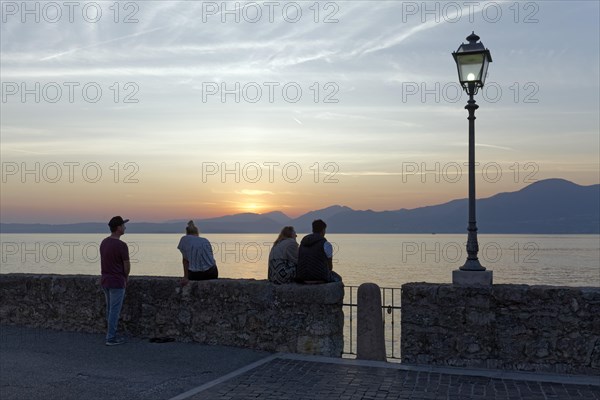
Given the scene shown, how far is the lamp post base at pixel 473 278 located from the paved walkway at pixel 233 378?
1183 mm

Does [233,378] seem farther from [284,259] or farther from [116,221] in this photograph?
[116,221]

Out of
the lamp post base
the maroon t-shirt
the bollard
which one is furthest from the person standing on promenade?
the lamp post base

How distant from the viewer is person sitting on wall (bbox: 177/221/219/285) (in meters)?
10.2

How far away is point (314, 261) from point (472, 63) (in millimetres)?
3747

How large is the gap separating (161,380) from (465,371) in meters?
3.96

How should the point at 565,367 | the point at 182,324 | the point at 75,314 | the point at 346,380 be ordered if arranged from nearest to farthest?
the point at 346,380 < the point at 565,367 < the point at 182,324 < the point at 75,314

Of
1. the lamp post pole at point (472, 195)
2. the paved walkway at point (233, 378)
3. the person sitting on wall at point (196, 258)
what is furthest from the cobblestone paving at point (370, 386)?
the person sitting on wall at point (196, 258)

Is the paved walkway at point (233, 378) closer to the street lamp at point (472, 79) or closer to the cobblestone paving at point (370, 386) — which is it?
the cobblestone paving at point (370, 386)

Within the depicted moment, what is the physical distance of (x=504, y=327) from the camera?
8.38m

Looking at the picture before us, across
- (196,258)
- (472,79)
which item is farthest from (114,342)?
(472,79)

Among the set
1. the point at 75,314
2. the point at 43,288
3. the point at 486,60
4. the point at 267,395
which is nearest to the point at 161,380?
the point at 267,395

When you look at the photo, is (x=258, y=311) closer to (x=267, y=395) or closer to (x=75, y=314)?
(x=267, y=395)

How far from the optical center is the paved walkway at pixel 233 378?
23.0ft

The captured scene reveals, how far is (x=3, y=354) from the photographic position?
357 inches
